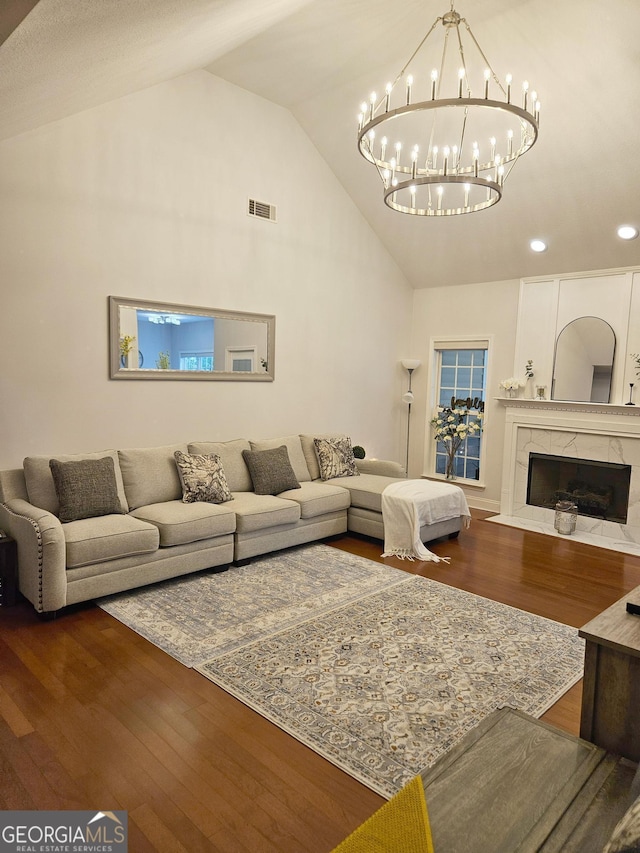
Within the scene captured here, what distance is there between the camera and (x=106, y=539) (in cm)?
372

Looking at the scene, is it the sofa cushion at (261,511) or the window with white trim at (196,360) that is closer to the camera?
the sofa cushion at (261,511)

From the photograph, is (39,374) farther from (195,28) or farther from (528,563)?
(528,563)

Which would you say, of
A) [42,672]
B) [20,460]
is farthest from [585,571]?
[20,460]

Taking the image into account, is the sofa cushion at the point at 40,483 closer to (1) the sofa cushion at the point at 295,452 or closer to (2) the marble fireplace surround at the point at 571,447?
(1) the sofa cushion at the point at 295,452

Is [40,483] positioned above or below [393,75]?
below

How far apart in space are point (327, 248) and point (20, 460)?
3819 millimetres

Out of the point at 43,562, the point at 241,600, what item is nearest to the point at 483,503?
the point at 241,600

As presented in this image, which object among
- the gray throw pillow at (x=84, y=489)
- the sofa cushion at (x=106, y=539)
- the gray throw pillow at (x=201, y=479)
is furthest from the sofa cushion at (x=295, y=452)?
the sofa cushion at (x=106, y=539)

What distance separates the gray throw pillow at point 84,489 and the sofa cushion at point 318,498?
4.96ft

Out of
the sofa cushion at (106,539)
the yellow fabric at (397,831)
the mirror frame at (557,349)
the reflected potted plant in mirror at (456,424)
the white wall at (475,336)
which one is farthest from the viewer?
the reflected potted plant in mirror at (456,424)

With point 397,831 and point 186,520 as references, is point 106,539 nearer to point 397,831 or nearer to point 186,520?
point 186,520

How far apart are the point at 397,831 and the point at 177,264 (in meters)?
4.59

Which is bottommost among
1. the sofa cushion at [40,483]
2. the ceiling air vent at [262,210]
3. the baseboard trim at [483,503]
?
the baseboard trim at [483,503]

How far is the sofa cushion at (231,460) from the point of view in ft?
16.9
